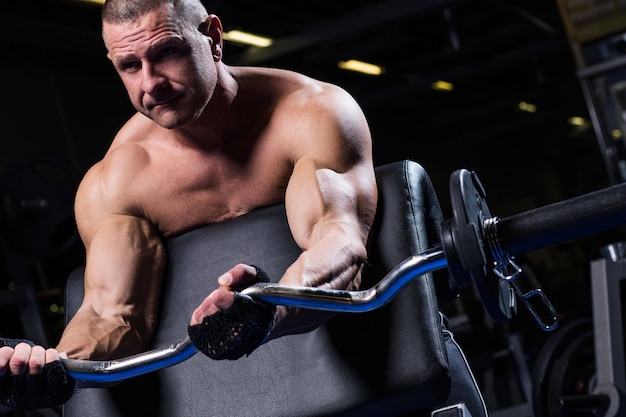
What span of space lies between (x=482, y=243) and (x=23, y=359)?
0.72 m

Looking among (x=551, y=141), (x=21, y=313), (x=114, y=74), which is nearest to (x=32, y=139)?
(x=114, y=74)

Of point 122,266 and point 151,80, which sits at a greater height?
point 151,80

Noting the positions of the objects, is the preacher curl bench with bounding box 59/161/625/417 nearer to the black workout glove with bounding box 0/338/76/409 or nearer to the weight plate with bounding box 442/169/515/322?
the black workout glove with bounding box 0/338/76/409

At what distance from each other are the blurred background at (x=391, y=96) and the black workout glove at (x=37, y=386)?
280 centimetres

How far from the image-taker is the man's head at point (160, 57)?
1.62m

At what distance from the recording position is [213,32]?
1.83 meters

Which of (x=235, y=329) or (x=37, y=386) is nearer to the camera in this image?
(x=235, y=329)

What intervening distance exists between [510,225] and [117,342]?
0.92 meters

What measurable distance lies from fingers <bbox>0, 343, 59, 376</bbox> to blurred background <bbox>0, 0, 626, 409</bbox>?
2.79 m

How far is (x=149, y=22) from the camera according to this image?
5.40 ft

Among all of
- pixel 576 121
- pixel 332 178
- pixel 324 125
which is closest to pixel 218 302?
pixel 332 178

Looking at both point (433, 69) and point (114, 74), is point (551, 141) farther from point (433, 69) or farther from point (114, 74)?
point (114, 74)

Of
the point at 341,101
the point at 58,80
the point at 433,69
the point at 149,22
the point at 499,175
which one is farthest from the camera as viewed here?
the point at 499,175

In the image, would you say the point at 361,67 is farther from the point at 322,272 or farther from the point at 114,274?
the point at 322,272
